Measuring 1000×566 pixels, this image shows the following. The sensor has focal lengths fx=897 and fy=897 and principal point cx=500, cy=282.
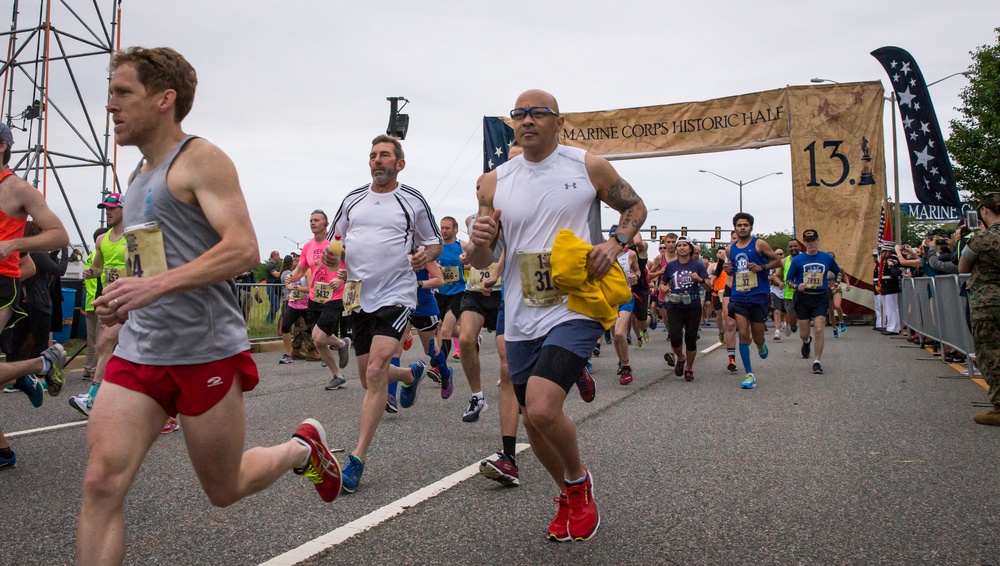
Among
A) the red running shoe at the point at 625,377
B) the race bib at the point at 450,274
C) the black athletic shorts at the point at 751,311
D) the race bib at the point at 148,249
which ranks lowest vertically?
the red running shoe at the point at 625,377

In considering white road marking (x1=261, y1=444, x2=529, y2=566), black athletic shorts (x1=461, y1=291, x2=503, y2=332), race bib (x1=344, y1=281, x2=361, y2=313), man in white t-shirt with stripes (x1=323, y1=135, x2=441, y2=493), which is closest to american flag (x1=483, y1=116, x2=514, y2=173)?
black athletic shorts (x1=461, y1=291, x2=503, y2=332)

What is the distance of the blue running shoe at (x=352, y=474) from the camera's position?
15.8ft

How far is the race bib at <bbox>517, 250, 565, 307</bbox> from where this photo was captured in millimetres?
3992

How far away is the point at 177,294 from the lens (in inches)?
113

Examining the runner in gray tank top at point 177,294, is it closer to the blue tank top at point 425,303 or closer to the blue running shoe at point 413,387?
the blue running shoe at point 413,387

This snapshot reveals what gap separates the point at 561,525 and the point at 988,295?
517 cm

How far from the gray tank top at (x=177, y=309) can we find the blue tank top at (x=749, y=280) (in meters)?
8.59

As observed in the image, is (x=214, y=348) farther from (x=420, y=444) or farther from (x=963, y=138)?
(x=963, y=138)

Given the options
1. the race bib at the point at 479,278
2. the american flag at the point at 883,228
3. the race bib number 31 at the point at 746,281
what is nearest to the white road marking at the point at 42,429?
the race bib at the point at 479,278

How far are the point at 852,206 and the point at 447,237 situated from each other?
40.5 ft

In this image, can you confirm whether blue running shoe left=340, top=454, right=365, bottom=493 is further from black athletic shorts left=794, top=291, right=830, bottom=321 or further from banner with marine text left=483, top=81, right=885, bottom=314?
banner with marine text left=483, top=81, right=885, bottom=314

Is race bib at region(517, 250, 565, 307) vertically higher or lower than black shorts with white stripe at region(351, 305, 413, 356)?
higher

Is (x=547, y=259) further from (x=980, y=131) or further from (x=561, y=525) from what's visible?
(x=980, y=131)

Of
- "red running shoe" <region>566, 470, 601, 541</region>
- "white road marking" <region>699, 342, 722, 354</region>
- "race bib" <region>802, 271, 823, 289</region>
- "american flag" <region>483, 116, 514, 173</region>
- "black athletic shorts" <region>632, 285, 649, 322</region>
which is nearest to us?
"red running shoe" <region>566, 470, 601, 541</region>
